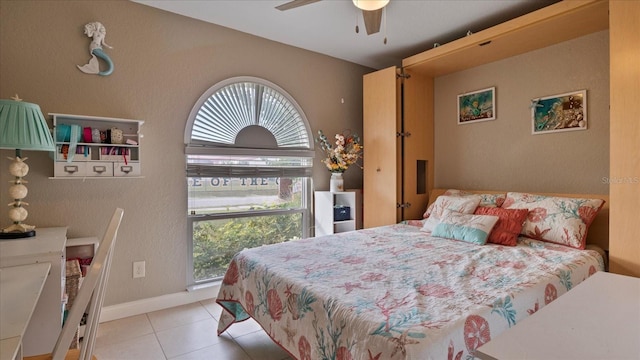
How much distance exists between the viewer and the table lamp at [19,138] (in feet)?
5.97

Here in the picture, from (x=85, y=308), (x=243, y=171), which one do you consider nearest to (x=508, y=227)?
(x=243, y=171)

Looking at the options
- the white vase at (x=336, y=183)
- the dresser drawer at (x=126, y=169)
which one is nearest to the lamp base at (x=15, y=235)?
the dresser drawer at (x=126, y=169)

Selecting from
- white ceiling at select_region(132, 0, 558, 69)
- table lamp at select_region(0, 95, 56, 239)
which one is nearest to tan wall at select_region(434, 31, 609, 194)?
white ceiling at select_region(132, 0, 558, 69)

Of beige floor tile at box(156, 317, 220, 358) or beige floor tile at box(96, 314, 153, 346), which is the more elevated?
beige floor tile at box(96, 314, 153, 346)

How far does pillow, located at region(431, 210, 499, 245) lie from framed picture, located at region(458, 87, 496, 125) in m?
1.21

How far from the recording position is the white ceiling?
2617 mm

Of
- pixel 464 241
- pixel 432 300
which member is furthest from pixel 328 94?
pixel 432 300

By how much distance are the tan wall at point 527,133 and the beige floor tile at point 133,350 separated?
10.4ft

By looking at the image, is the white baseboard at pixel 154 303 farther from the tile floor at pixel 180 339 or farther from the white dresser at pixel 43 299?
the white dresser at pixel 43 299

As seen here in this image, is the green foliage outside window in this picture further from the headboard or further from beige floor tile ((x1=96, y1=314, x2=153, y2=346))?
the headboard

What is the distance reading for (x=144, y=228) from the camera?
2.71 metres

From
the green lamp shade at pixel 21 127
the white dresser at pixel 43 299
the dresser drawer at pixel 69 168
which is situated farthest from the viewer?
the dresser drawer at pixel 69 168

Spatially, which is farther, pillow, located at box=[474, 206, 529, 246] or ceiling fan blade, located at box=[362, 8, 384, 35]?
pillow, located at box=[474, 206, 529, 246]

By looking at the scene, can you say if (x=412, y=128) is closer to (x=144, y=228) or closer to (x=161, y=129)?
(x=161, y=129)
